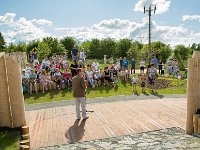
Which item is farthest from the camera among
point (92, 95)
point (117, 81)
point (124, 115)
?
point (117, 81)

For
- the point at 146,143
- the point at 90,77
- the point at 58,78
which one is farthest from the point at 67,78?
the point at 146,143

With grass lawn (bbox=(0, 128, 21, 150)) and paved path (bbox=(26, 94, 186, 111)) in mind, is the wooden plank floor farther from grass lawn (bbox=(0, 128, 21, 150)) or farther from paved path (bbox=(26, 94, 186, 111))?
paved path (bbox=(26, 94, 186, 111))

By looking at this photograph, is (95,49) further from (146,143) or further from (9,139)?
(146,143)

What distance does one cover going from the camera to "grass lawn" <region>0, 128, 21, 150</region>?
21.9ft

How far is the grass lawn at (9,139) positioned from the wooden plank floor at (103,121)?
1.44 feet

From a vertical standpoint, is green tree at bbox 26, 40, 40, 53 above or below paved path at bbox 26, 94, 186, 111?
above

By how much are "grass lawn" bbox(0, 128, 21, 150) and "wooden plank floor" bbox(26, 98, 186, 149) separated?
439 mm

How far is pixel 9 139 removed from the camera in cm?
719

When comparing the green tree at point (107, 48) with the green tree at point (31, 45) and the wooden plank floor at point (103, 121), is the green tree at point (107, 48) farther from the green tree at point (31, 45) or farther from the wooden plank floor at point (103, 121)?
the wooden plank floor at point (103, 121)

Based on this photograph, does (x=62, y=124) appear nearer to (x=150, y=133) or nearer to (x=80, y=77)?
(x=80, y=77)

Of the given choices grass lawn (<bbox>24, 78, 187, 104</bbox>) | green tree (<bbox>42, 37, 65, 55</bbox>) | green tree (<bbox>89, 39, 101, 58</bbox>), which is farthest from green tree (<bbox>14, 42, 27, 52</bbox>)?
grass lawn (<bbox>24, 78, 187, 104</bbox>)

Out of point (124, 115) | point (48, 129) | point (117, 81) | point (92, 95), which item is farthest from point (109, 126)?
point (117, 81)

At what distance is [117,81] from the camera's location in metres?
17.0

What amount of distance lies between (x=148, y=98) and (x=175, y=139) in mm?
5673
